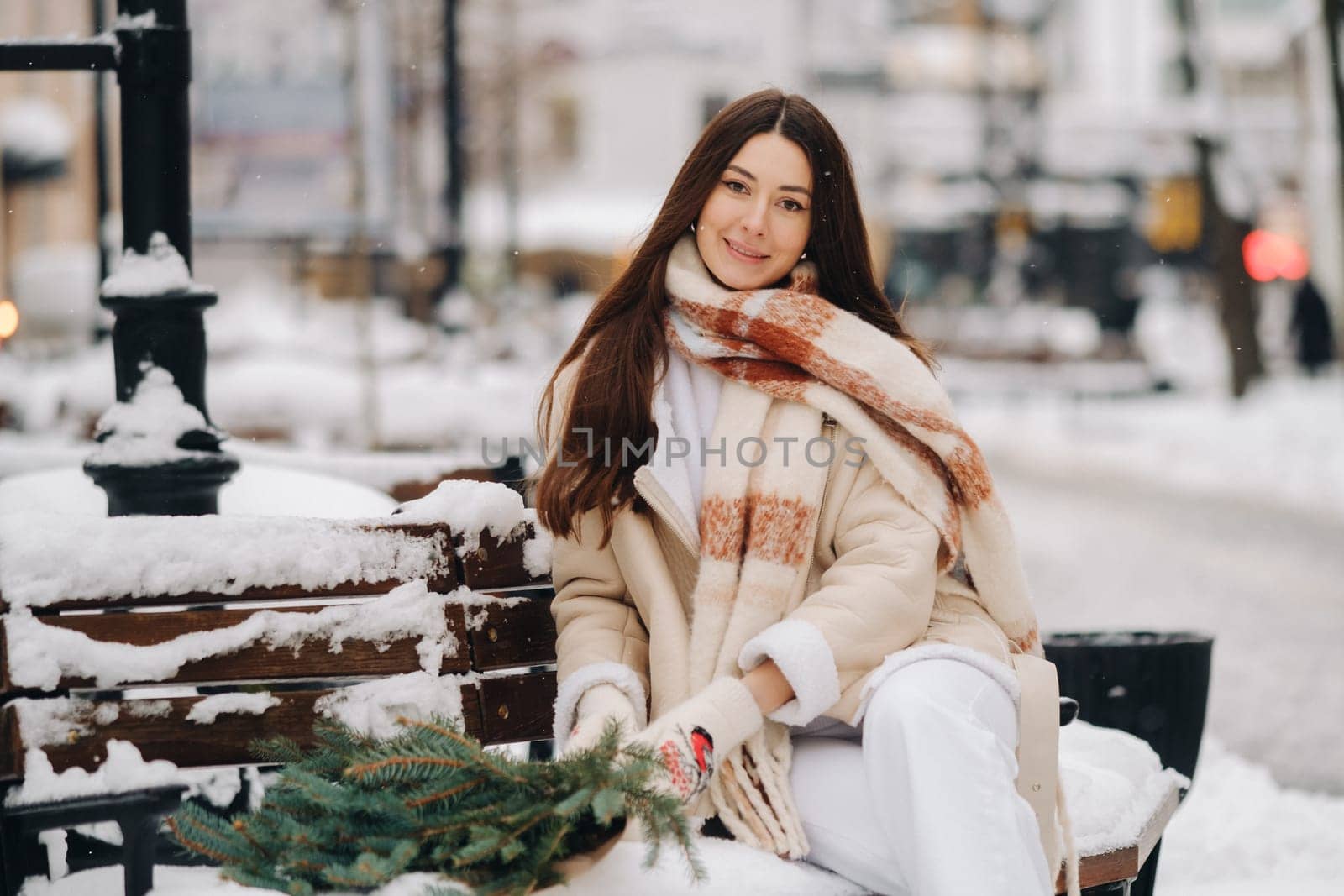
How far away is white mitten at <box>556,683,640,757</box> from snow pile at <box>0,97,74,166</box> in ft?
76.9

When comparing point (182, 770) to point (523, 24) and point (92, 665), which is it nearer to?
point (92, 665)

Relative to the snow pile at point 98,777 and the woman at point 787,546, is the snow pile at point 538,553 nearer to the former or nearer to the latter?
the woman at point 787,546

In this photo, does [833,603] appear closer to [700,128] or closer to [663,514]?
[663,514]

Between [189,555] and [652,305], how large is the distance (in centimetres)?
105

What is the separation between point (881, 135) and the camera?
47.7 meters

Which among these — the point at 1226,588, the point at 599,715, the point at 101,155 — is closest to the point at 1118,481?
the point at 1226,588

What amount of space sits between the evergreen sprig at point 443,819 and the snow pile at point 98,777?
33 centimetres

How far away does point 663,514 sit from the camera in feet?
10.2

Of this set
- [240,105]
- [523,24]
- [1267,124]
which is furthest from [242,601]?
[1267,124]

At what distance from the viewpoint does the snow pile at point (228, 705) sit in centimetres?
307

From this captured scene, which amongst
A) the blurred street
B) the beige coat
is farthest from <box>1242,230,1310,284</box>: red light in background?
the beige coat

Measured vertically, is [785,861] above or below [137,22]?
below

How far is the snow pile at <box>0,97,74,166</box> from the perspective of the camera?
24.0 meters

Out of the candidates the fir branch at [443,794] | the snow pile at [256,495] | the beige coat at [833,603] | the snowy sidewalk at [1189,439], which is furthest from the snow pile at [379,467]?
the snowy sidewalk at [1189,439]
